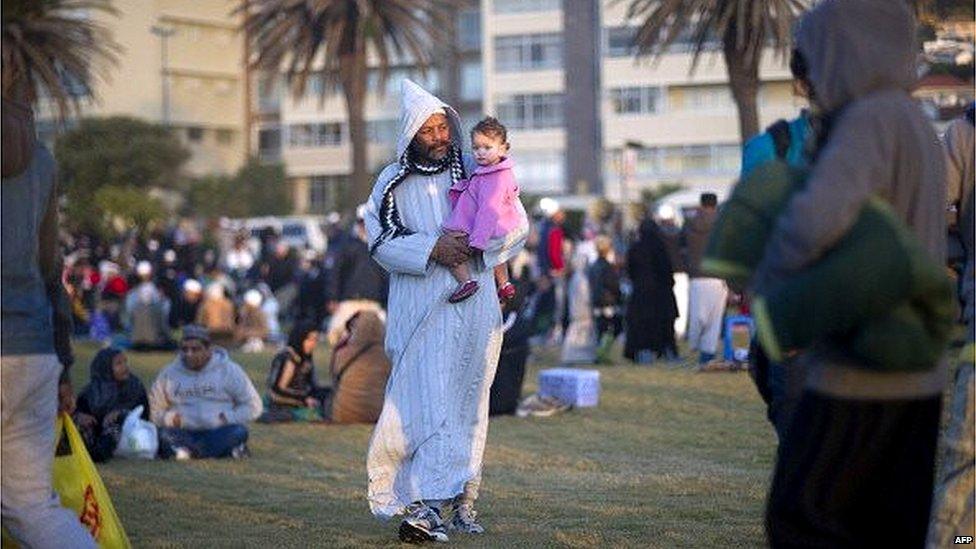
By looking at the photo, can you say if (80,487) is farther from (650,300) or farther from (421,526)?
(650,300)

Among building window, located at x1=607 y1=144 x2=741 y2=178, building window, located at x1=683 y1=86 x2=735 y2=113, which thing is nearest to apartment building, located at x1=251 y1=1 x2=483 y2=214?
building window, located at x1=607 y1=144 x2=741 y2=178

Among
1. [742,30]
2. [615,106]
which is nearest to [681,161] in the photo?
[615,106]

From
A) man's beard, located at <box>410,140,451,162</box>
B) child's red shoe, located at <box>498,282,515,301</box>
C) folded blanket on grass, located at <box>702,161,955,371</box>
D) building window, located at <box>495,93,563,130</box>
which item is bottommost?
child's red shoe, located at <box>498,282,515,301</box>

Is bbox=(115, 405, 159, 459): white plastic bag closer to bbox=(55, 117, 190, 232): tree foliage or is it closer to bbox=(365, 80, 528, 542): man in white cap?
bbox=(365, 80, 528, 542): man in white cap

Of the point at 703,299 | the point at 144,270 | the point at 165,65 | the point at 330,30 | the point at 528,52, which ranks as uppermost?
the point at 528,52

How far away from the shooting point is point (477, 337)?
9.13m

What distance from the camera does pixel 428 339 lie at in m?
9.08

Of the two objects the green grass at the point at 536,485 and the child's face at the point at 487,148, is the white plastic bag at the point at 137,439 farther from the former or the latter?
the child's face at the point at 487,148

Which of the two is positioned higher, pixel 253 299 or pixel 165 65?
pixel 165 65

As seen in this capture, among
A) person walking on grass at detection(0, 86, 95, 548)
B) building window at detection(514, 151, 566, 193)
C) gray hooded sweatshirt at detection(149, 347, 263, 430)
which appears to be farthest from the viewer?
building window at detection(514, 151, 566, 193)

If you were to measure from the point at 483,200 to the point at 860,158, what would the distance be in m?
4.22

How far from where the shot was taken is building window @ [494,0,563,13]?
8325 cm

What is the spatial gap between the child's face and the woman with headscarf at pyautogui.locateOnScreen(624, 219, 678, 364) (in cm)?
1579

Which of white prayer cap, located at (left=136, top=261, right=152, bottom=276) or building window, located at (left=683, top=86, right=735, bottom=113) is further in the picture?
building window, located at (left=683, top=86, right=735, bottom=113)
